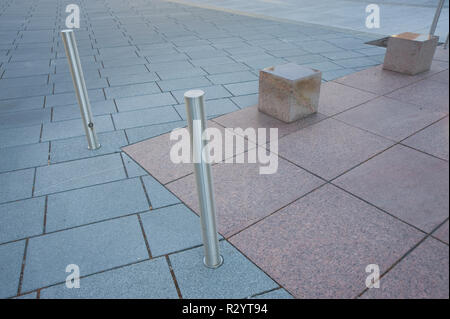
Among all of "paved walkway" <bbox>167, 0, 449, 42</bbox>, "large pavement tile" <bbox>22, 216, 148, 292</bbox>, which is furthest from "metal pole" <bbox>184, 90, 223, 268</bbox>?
"paved walkway" <bbox>167, 0, 449, 42</bbox>

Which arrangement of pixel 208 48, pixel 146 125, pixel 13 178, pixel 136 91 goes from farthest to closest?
pixel 208 48 → pixel 136 91 → pixel 146 125 → pixel 13 178

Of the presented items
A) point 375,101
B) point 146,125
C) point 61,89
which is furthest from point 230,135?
point 61,89

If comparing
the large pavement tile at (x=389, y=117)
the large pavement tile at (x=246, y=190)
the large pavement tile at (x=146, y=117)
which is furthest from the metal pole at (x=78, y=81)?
the large pavement tile at (x=389, y=117)

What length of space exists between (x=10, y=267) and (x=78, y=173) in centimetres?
141

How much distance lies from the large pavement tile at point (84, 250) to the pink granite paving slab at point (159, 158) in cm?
83

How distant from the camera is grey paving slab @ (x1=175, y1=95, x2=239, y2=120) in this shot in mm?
5453

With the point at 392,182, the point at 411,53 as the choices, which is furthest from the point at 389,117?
the point at 411,53

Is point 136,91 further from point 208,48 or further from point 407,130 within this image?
point 407,130

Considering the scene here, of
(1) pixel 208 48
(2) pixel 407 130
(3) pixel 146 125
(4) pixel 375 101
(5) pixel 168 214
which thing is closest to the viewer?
(5) pixel 168 214

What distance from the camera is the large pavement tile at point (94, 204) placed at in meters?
3.32

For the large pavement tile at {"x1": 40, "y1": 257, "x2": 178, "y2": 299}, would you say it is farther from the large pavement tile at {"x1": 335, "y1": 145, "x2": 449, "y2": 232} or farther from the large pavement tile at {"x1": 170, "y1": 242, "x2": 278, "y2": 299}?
the large pavement tile at {"x1": 335, "y1": 145, "x2": 449, "y2": 232}

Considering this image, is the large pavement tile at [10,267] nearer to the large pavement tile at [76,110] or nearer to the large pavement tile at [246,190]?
the large pavement tile at [246,190]

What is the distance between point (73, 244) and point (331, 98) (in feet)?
15.0
